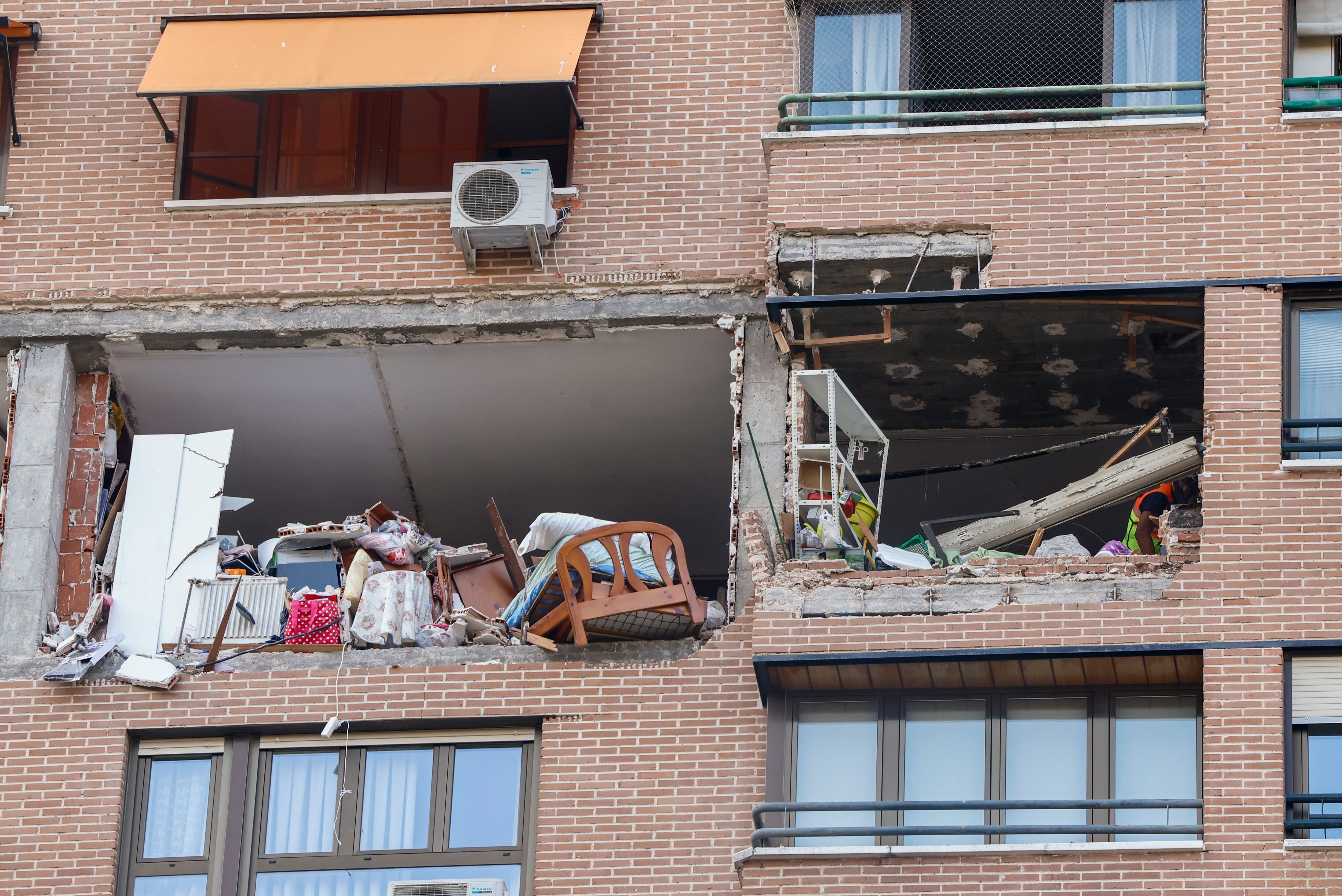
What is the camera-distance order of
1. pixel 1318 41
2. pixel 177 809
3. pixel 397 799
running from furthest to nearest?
pixel 1318 41 < pixel 177 809 < pixel 397 799

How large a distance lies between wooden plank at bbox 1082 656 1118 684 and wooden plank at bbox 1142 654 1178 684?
250mm

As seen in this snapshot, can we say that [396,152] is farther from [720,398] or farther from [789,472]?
[789,472]

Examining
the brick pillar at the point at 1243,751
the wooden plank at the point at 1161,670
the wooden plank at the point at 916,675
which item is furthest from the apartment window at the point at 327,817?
the brick pillar at the point at 1243,751

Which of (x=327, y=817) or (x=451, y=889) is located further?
(x=327, y=817)

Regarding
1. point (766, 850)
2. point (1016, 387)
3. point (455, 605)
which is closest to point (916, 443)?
point (1016, 387)

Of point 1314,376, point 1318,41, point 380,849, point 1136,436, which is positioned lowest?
point 380,849

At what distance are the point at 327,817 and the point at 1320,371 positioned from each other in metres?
8.78

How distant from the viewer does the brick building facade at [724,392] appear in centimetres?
1606

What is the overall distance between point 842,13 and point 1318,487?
6017 millimetres

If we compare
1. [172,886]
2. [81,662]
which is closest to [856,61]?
[81,662]

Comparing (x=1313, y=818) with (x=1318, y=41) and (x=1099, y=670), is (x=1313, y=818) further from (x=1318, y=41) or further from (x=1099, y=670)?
(x=1318, y=41)

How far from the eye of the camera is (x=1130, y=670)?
1611 cm

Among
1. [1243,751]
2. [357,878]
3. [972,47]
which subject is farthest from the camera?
[972,47]

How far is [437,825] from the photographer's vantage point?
17031 millimetres
